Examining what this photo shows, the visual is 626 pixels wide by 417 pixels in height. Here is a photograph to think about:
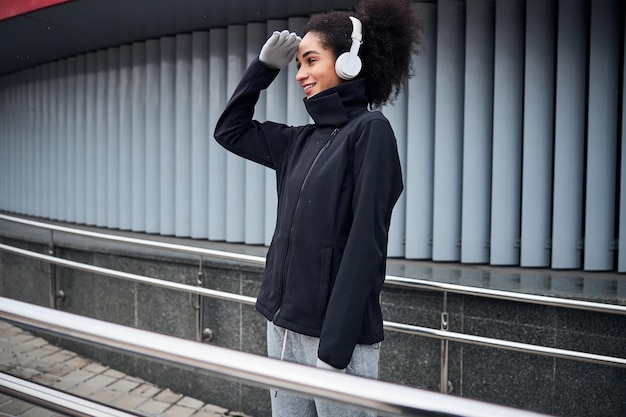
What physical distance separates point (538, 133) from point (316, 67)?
8.62 feet

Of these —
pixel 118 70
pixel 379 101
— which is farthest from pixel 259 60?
pixel 118 70

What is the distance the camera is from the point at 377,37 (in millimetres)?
1843

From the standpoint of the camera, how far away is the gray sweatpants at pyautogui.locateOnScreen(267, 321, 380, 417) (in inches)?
64.9

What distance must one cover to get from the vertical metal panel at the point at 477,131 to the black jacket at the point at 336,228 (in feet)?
8.20

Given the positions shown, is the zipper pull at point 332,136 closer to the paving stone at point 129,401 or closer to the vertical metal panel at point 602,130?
the vertical metal panel at point 602,130

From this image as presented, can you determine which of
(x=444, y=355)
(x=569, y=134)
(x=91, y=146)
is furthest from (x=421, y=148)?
(x=91, y=146)

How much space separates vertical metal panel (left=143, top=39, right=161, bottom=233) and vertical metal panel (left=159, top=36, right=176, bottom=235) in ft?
0.46

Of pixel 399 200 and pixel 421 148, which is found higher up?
pixel 421 148

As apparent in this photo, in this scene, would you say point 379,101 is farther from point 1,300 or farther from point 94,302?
point 94,302

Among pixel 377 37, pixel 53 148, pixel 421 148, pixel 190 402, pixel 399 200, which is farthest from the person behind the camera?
pixel 53 148

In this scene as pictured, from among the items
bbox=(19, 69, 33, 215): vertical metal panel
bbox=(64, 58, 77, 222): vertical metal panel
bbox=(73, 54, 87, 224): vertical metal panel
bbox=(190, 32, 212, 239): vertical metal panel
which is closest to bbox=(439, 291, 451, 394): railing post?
bbox=(190, 32, 212, 239): vertical metal panel

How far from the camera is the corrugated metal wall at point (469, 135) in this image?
12.4 ft

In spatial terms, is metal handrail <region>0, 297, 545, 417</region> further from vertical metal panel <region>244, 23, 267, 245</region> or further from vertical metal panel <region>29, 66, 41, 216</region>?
vertical metal panel <region>29, 66, 41, 216</region>

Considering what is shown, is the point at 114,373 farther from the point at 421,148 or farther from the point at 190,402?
the point at 421,148
